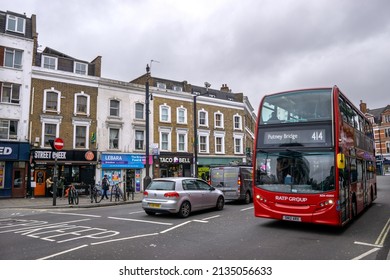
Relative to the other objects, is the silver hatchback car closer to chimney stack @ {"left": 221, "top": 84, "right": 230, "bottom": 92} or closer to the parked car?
the parked car

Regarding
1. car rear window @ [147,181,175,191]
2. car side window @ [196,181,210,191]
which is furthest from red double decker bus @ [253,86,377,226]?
car side window @ [196,181,210,191]

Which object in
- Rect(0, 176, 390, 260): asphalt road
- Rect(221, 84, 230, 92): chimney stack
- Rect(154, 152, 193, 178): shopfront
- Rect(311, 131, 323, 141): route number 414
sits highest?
Rect(221, 84, 230, 92): chimney stack

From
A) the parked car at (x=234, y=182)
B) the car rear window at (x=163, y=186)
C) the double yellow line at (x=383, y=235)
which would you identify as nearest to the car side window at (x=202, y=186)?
the car rear window at (x=163, y=186)

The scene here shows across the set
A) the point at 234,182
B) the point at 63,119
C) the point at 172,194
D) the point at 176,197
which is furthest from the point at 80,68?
the point at 176,197

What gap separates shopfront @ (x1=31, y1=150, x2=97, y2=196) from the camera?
21922 mm

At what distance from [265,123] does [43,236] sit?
699cm

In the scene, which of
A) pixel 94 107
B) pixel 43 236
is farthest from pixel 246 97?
pixel 43 236

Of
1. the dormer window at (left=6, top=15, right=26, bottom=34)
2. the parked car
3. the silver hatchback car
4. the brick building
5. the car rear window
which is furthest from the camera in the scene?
the brick building

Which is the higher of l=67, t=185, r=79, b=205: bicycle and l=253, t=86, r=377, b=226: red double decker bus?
l=253, t=86, r=377, b=226: red double decker bus

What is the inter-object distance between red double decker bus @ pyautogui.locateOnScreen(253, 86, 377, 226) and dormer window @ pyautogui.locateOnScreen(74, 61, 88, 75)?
67.9 ft

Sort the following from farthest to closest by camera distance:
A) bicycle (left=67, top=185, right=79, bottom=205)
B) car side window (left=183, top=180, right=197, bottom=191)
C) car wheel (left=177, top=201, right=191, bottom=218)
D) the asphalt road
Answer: bicycle (left=67, top=185, right=79, bottom=205) < car side window (left=183, top=180, right=197, bottom=191) < car wheel (left=177, top=201, right=191, bottom=218) < the asphalt road

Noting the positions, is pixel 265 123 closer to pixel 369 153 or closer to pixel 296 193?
pixel 296 193

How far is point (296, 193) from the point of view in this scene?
8078 millimetres

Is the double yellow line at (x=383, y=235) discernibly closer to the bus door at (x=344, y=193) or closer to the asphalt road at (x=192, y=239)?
the asphalt road at (x=192, y=239)
